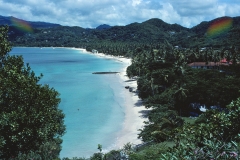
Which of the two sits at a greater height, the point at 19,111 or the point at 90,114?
the point at 19,111

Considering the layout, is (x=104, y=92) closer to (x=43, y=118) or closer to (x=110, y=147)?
(x=110, y=147)

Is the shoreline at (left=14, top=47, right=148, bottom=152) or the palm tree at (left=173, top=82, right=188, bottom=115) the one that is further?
the palm tree at (left=173, top=82, right=188, bottom=115)

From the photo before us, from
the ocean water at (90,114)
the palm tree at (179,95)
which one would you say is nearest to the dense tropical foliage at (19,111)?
the ocean water at (90,114)

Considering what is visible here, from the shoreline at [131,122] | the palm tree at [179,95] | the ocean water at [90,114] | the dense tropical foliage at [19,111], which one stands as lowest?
the ocean water at [90,114]

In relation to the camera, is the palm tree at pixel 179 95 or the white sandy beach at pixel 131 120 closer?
the white sandy beach at pixel 131 120

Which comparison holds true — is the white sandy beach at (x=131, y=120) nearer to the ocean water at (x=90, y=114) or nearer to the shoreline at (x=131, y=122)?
the shoreline at (x=131, y=122)

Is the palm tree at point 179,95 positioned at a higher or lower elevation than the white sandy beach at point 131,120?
higher

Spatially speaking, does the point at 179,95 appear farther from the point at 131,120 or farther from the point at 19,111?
the point at 19,111

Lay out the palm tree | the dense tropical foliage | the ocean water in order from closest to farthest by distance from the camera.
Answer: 1. the dense tropical foliage
2. the ocean water
3. the palm tree

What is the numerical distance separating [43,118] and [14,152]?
6.23ft

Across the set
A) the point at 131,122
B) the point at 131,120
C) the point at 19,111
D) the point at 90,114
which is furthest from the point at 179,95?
the point at 19,111

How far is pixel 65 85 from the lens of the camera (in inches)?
2940

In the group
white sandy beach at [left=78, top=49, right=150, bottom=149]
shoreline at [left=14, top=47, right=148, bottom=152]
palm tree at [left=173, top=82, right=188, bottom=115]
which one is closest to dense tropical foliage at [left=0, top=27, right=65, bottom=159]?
shoreline at [left=14, top=47, right=148, bottom=152]

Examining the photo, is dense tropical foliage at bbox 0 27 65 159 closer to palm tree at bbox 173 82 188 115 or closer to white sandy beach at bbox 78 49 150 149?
white sandy beach at bbox 78 49 150 149
